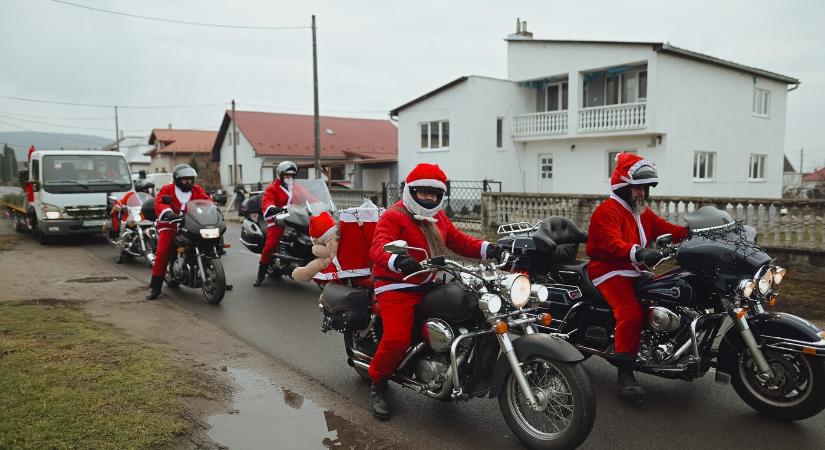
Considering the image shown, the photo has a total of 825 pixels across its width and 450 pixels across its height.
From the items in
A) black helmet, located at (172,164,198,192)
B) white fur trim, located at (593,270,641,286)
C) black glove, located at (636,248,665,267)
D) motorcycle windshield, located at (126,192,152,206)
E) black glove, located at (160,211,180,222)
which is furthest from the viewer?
motorcycle windshield, located at (126,192,152,206)

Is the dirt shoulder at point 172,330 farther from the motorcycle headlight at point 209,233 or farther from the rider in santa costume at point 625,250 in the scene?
the rider in santa costume at point 625,250

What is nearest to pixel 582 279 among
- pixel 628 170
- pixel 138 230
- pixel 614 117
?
pixel 628 170

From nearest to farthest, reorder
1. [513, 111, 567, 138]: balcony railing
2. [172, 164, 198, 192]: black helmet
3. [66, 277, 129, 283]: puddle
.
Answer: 1. [172, 164, 198, 192]: black helmet
2. [66, 277, 129, 283]: puddle
3. [513, 111, 567, 138]: balcony railing

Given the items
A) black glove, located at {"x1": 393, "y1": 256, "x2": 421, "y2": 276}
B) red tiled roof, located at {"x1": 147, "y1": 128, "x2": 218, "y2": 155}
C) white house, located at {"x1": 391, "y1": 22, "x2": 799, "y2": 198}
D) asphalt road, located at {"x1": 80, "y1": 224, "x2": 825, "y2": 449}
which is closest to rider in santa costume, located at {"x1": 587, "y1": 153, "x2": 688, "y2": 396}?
asphalt road, located at {"x1": 80, "y1": 224, "x2": 825, "y2": 449}

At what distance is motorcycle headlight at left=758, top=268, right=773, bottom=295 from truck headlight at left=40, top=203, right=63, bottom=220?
15.1 metres

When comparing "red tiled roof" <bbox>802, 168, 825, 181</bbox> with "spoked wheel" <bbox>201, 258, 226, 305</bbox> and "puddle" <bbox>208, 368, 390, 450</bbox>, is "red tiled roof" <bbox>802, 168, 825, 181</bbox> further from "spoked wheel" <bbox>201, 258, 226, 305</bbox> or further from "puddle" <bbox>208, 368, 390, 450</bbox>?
"puddle" <bbox>208, 368, 390, 450</bbox>

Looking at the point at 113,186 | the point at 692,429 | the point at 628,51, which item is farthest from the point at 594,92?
the point at 692,429

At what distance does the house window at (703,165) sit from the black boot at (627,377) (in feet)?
72.5

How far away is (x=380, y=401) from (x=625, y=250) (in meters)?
2.18

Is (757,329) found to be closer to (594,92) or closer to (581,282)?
(581,282)

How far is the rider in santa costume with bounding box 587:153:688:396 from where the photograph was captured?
16.0 feet

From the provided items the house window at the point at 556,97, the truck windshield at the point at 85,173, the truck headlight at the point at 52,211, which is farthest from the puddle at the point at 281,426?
the house window at the point at 556,97

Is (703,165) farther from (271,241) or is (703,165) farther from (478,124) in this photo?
(271,241)

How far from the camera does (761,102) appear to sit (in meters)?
27.2
